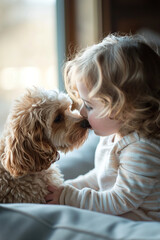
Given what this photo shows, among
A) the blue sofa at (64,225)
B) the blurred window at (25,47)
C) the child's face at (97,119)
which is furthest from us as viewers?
the blurred window at (25,47)

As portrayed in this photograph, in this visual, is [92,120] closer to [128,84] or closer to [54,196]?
[128,84]

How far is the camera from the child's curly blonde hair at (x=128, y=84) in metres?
1.09

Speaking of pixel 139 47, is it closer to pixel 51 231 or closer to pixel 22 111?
pixel 22 111

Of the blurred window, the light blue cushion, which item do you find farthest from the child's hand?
the blurred window

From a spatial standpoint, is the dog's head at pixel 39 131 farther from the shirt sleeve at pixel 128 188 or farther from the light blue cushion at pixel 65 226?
the light blue cushion at pixel 65 226

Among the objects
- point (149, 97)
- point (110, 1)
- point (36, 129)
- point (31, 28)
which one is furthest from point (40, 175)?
point (110, 1)

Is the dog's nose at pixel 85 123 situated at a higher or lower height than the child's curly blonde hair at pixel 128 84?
lower

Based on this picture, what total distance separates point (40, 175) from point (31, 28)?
1.64m

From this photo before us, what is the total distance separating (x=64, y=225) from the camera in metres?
0.69

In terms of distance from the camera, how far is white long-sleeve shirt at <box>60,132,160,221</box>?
42.0 inches

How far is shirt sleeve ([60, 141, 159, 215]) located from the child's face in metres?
0.10

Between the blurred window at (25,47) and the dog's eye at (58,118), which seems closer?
the dog's eye at (58,118)

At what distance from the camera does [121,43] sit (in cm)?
116

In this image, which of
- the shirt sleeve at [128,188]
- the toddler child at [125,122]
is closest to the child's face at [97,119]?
the toddler child at [125,122]
